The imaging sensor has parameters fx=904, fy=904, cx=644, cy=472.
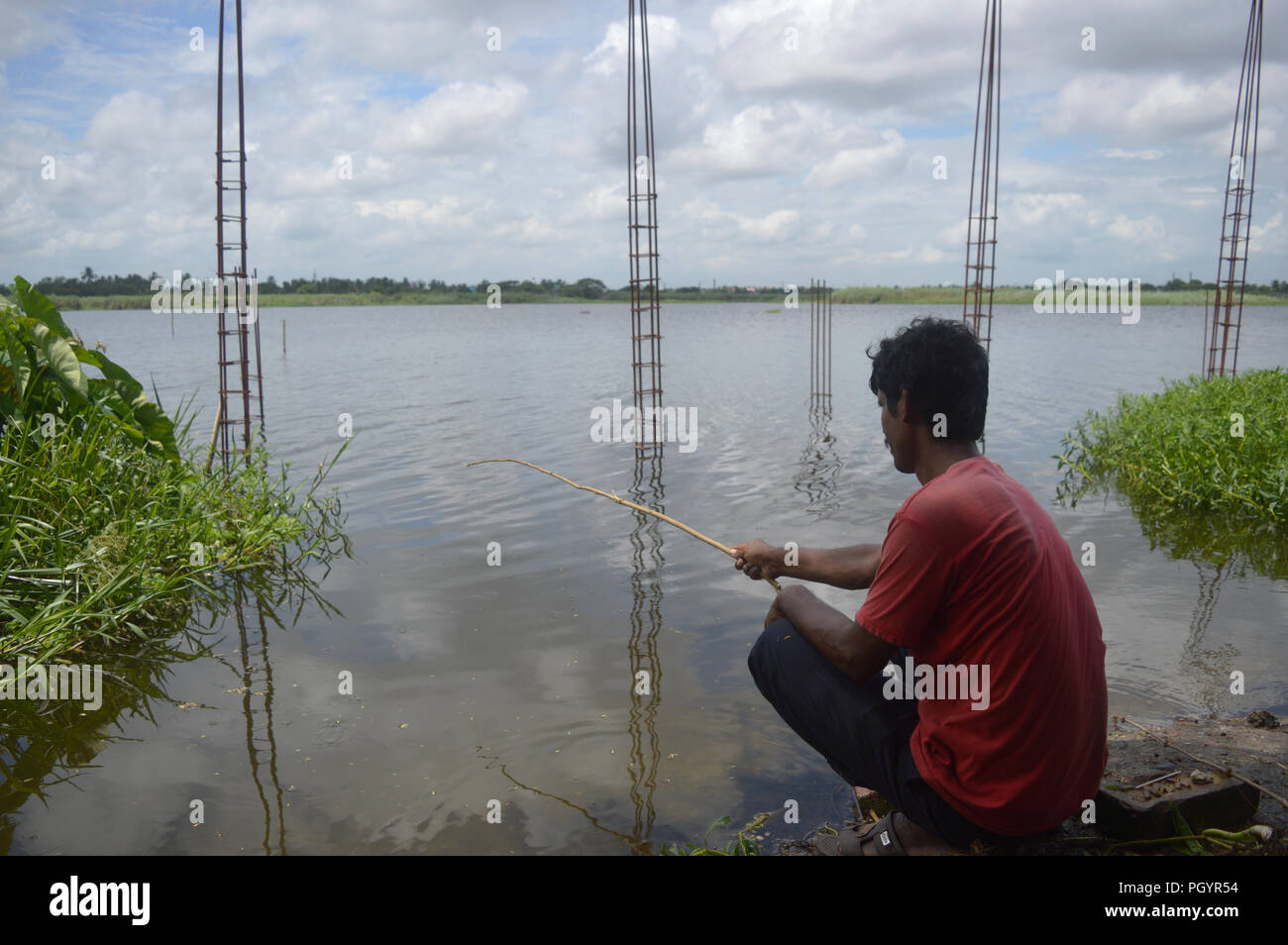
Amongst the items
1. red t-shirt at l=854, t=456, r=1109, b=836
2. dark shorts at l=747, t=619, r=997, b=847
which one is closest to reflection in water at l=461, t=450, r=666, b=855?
dark shorts at l=747, t=619, r=997, b=847

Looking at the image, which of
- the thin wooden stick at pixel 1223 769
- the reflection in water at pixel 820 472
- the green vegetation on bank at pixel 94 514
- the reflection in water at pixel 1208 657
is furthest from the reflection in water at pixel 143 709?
the reflection in water at pixel 820 472

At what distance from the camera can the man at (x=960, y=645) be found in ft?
6.83

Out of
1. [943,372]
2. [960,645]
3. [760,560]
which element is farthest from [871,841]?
[943,372]

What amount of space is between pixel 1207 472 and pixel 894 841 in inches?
265

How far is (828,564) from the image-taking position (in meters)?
2.83

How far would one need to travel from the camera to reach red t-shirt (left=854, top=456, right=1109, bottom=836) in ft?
6.81

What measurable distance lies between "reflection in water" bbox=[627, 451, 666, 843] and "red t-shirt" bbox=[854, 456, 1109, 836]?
1.48 meters

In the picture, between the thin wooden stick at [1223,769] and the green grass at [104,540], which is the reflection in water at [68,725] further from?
the thin wooden stick at [1223,769]

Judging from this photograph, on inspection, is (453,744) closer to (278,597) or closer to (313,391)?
(278,597)

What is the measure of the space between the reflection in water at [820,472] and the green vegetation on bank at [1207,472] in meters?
2.37

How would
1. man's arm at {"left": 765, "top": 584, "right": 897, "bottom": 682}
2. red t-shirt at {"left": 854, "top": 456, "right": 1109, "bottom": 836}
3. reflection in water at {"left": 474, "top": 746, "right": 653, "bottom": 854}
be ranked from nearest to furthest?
red t-shirt at {"left": 854, "top": 456, "right": 1109, "bottom": 836}
man's arm at {"left": 765, "top": 584, "right": 897, "bottom": 682}
reflection in water at {"left": 474, "top": 746, "right": 653, "bottom": 854}

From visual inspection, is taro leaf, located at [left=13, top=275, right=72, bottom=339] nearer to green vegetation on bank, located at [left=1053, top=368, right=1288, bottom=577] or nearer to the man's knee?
the man's knee
